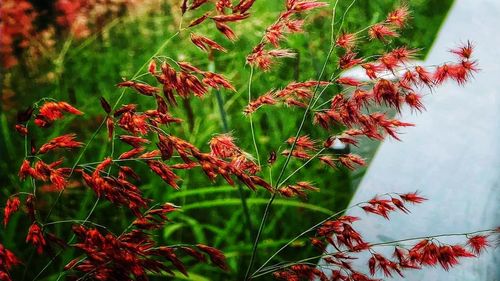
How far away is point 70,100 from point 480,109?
1.77m

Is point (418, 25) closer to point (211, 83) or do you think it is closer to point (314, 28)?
point (314, 28)

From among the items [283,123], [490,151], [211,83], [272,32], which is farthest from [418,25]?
[211,83]

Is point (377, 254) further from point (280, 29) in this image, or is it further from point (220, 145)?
point (280, 29)

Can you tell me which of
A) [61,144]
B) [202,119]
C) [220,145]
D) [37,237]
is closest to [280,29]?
[220,145]

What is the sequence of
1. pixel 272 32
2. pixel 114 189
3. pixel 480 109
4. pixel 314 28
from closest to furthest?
1. pixel 114 189
2. pixel 272 32
3. pixel 480 109
4. pixel 314 28

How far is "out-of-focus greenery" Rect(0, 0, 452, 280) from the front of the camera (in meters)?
2.11

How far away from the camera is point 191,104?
2543 millimetres

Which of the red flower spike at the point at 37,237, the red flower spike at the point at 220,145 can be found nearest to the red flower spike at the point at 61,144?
the red flower spike at the point at 37,237

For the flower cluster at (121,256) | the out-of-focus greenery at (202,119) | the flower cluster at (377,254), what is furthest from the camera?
the out-of-focus greenery at (202,119)

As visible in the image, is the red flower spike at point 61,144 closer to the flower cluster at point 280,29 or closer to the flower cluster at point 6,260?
the flower cluster at point 6,260

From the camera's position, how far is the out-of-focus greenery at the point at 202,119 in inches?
83.0

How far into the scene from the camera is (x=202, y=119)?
252 centimetres

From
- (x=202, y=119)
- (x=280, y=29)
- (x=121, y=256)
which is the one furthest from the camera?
(x=202, y=119)

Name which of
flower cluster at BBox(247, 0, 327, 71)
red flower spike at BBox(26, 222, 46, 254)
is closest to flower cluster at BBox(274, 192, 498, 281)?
flower cluster at BBox(247, 0, 327, 71)
